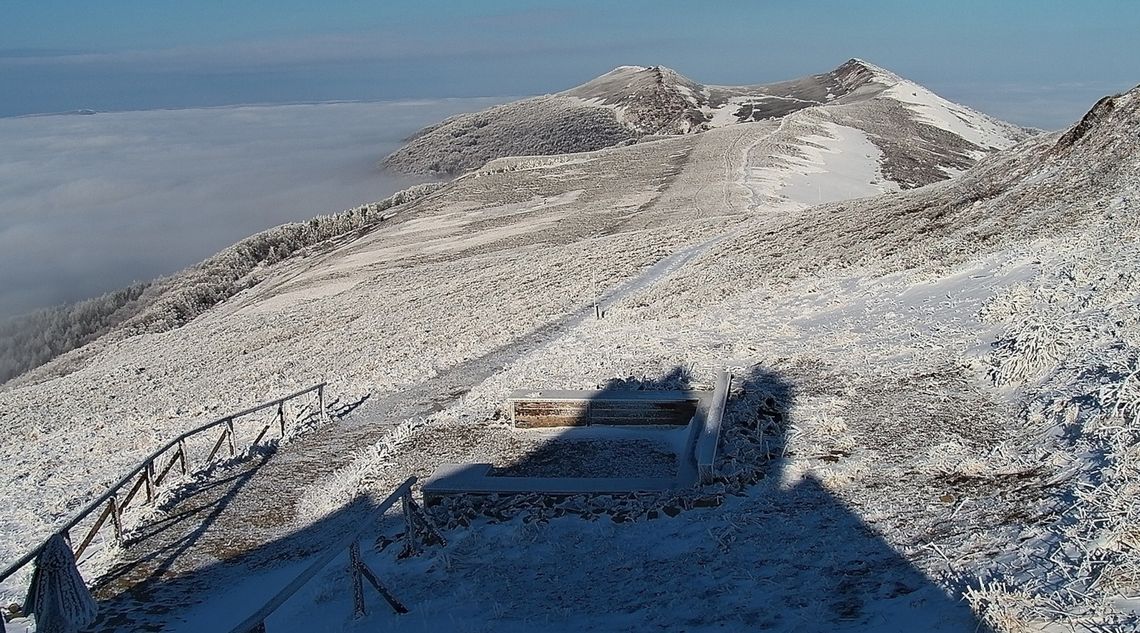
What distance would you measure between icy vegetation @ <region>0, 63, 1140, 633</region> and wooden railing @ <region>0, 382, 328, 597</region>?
0.69 metres

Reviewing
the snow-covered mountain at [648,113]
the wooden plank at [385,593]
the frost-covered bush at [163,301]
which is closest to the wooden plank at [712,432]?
the wooden plank at [385,593]

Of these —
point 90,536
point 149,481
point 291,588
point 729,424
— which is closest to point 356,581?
point 291,588

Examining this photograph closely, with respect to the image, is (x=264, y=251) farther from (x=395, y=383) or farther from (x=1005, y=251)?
(x=1005, y=251)

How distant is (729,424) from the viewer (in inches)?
498

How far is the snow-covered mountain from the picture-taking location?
77.9 meters

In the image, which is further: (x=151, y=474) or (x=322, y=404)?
(x=322, y=404)

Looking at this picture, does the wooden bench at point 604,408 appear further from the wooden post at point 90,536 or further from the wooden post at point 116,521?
the wooden post at point 90,536

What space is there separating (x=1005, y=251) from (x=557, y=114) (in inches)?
3316

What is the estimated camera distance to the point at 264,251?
5147 centimetres

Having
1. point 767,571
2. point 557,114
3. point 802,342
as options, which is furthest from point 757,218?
point 557,114

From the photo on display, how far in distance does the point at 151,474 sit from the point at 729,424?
905cm

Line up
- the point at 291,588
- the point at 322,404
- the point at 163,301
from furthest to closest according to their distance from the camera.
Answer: the point at 163,301
the point at 322,404
the point at 291,588

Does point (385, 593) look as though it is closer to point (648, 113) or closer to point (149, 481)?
point (149, 481)

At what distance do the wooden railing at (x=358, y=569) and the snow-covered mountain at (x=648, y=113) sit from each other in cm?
6653
